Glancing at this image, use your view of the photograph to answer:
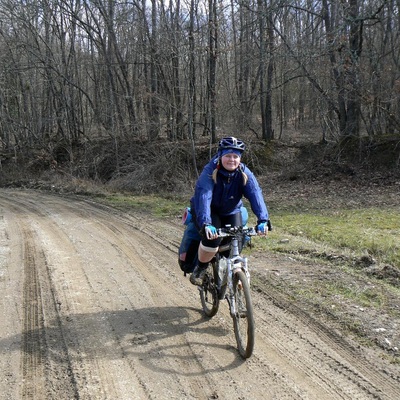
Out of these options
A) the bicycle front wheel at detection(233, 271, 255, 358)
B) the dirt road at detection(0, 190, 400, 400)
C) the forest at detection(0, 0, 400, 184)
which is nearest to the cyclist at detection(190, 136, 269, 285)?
the bicycle front wheel at detection(233, 271, 255, 358)

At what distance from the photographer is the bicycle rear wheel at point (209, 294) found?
16.8 ft

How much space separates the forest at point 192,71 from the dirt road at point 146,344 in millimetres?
11250

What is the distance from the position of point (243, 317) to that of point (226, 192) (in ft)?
4.32

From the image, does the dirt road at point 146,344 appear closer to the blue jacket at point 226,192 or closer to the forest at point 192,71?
the blue jacket at point 226,192

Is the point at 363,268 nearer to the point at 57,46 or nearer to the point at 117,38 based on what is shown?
the point at 117,38

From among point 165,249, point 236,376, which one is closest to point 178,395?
point 236,376

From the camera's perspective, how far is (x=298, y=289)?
6.14 m

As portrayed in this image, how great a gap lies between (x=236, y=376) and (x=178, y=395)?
0.58 m

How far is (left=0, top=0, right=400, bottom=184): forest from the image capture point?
58.5ft

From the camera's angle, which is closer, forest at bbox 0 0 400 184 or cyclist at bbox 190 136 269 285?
cyclist at bbox 190 136 269 285

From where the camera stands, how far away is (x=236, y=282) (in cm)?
448

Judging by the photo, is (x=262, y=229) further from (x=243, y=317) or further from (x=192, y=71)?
(x=192, y=71)

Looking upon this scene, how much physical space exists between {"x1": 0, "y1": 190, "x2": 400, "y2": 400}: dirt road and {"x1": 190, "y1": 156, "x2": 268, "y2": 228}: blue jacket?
4.41 ft

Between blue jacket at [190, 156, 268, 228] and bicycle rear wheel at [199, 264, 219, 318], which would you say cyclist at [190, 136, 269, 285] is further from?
bicycle rear wheel at [199, 264, 219, 318]
